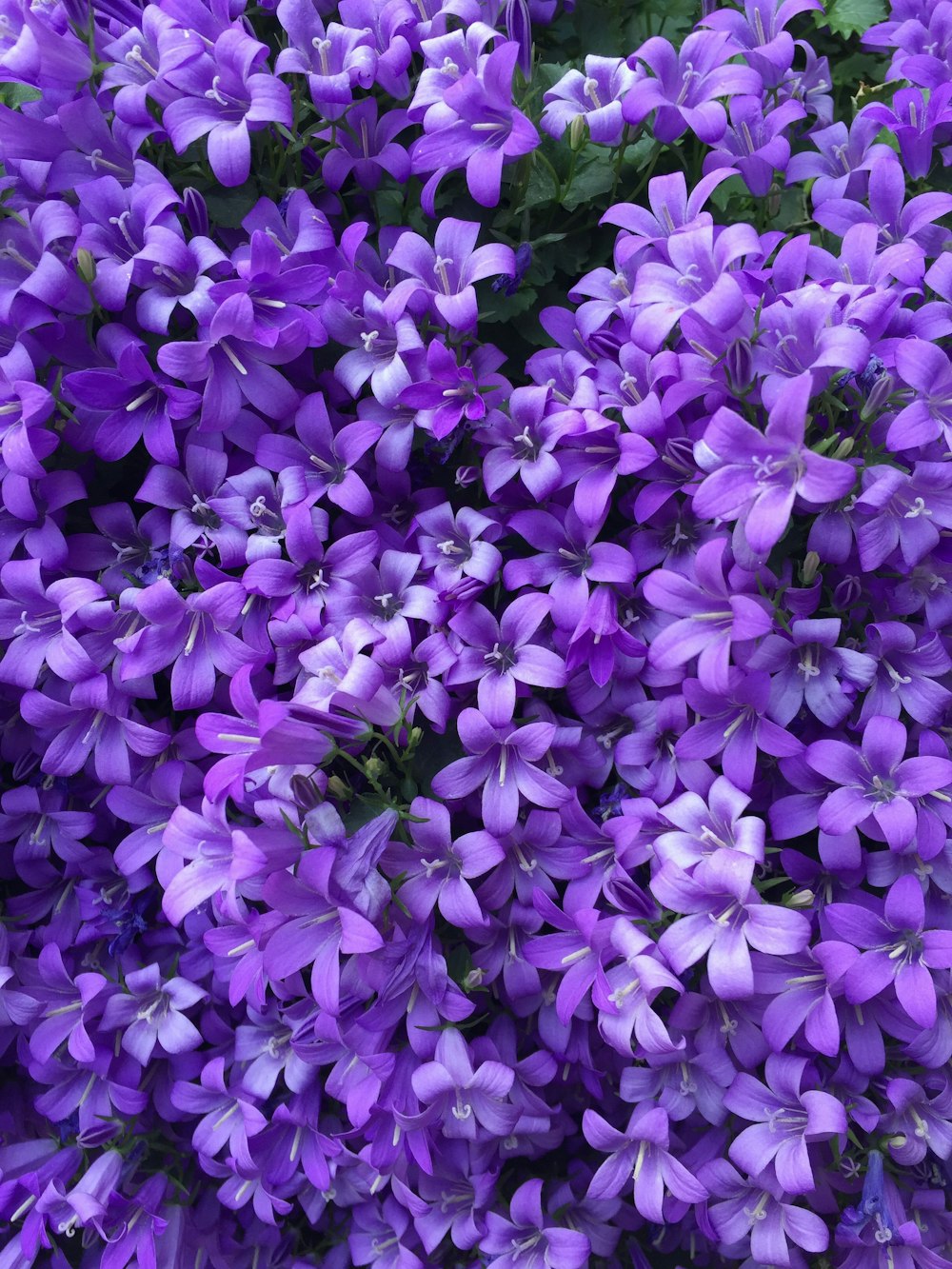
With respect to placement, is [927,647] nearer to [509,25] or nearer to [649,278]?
[649,278]

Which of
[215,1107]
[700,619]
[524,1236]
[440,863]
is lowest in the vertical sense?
[524,1236]

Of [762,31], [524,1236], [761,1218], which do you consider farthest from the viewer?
[762,31]

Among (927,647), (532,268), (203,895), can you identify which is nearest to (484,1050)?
(203,895)

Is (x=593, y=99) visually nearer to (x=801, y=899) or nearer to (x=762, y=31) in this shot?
(x=762, y=31)

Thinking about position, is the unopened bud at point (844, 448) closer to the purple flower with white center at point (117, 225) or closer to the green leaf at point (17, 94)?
the purple flower with white center at point (117, 225)

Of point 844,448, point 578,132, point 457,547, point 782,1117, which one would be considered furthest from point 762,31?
point 782,1117

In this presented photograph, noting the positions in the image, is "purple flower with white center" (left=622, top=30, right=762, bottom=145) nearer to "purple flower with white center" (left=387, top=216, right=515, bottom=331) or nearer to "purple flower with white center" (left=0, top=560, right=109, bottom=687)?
"purple flower with white center" (left=387, top=216, right=515, bottom=331)

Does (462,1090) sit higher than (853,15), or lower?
lower
